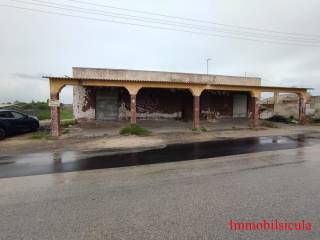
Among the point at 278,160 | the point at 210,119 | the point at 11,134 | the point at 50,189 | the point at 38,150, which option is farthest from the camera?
the point at 210,119

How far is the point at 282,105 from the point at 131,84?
2286 cm

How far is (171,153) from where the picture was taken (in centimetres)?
843

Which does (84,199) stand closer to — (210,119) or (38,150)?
(38,150)

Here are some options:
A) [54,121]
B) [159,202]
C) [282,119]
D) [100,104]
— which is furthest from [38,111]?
[159,202]

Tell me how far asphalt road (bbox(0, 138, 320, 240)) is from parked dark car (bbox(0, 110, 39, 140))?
884cm

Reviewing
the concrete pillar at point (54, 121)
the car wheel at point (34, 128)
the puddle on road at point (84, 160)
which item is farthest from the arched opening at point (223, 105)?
the car wheel at point (34, 128)

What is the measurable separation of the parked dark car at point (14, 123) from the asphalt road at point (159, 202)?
348 inches

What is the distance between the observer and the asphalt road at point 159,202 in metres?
3.01

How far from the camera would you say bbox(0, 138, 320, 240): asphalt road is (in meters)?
3.01

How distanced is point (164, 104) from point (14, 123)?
435 inches

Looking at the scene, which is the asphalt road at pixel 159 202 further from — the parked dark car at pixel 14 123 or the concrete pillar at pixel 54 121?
the parked dark car at pixel 14 123

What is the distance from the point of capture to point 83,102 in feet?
56.0

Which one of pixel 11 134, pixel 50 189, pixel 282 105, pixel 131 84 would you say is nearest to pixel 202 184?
pixel 50 189

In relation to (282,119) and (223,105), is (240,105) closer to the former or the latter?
(223,105)
